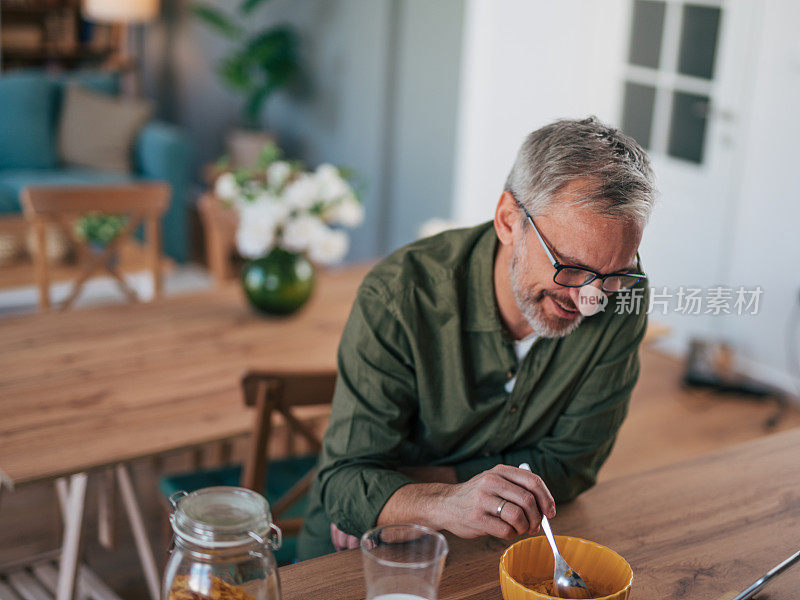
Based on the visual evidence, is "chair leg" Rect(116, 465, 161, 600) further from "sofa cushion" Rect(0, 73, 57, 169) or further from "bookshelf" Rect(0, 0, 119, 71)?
"bookshelf" Rect(0, 0, 119, 71)

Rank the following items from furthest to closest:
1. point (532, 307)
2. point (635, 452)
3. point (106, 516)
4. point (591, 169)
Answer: point (635, 452), point (106, 516), point (532, 307), point (591, 169)

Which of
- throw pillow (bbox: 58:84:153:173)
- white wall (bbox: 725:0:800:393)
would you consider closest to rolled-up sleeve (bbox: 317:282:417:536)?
white wall (bbox: 725:0:800:393)

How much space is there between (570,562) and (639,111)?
11.7 feet

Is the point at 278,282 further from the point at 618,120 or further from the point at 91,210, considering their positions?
the point at 618,120

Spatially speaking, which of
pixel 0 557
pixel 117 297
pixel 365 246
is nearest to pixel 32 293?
pixel 117 297

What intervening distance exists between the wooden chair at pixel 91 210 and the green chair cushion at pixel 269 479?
0.88m

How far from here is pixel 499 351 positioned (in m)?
1.41

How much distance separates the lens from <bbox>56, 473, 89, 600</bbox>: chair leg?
5.98 feet

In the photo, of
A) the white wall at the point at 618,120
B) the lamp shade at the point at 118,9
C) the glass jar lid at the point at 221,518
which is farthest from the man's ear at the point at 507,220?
the lamp shade at the point at 118,9

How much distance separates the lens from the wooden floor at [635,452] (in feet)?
8.13

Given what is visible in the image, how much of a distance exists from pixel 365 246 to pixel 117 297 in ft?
5.04

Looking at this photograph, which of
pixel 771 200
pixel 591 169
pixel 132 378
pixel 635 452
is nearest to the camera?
pixel 591 169

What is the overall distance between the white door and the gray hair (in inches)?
111

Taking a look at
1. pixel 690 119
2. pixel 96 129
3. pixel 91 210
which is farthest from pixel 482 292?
pixel 96 129
